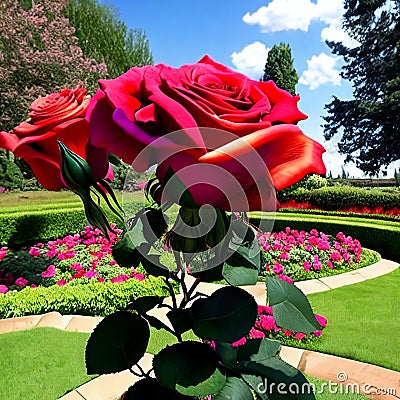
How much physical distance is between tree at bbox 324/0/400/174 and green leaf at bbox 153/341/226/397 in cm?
2479

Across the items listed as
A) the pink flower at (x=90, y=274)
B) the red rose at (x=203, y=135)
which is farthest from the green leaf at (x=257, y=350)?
the pink flower at (x=90, y=274)

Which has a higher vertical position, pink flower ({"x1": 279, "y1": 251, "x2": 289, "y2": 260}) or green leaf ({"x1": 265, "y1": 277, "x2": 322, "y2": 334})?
green leaf ({"x1": 265, "y1": 277, "x2": 322, "y2": 334})

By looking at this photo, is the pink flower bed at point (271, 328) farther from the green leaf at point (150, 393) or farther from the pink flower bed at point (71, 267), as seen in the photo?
the green leaf at point (150, 393)

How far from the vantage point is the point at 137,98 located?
58cm

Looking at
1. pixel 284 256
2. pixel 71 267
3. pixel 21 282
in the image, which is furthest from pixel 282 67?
pixel 21 282

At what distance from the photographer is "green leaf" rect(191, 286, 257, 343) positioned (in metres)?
0.61

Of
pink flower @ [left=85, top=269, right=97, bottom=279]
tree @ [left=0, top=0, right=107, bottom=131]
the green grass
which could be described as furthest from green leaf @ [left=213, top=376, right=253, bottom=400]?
tree @ [left=0, top=0, right=107, bottom=131]

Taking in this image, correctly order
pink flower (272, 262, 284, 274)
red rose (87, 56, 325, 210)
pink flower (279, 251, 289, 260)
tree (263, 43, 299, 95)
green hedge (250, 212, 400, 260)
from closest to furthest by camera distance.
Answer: red rose (87, 56, 325, 210) → pink flower (272, 262, 284, 274) → pink flower (279, 251, 289, 260) → green hedge (250, 212, 400, 260) → tree (263, 43, 299, 95)

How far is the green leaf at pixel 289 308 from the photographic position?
688mm

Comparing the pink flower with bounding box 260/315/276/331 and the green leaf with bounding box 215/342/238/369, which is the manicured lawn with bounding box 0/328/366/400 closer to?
the pink flower with bounding box 260/315/276/331

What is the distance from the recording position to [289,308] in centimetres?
71

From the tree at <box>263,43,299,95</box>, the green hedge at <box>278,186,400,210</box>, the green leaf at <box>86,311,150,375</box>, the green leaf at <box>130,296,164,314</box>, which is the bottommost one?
the green leaf at <box>86,311,150,375</box>

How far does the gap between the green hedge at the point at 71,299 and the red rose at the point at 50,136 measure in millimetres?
3147

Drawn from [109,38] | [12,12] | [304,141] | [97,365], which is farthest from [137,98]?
[109,38]
